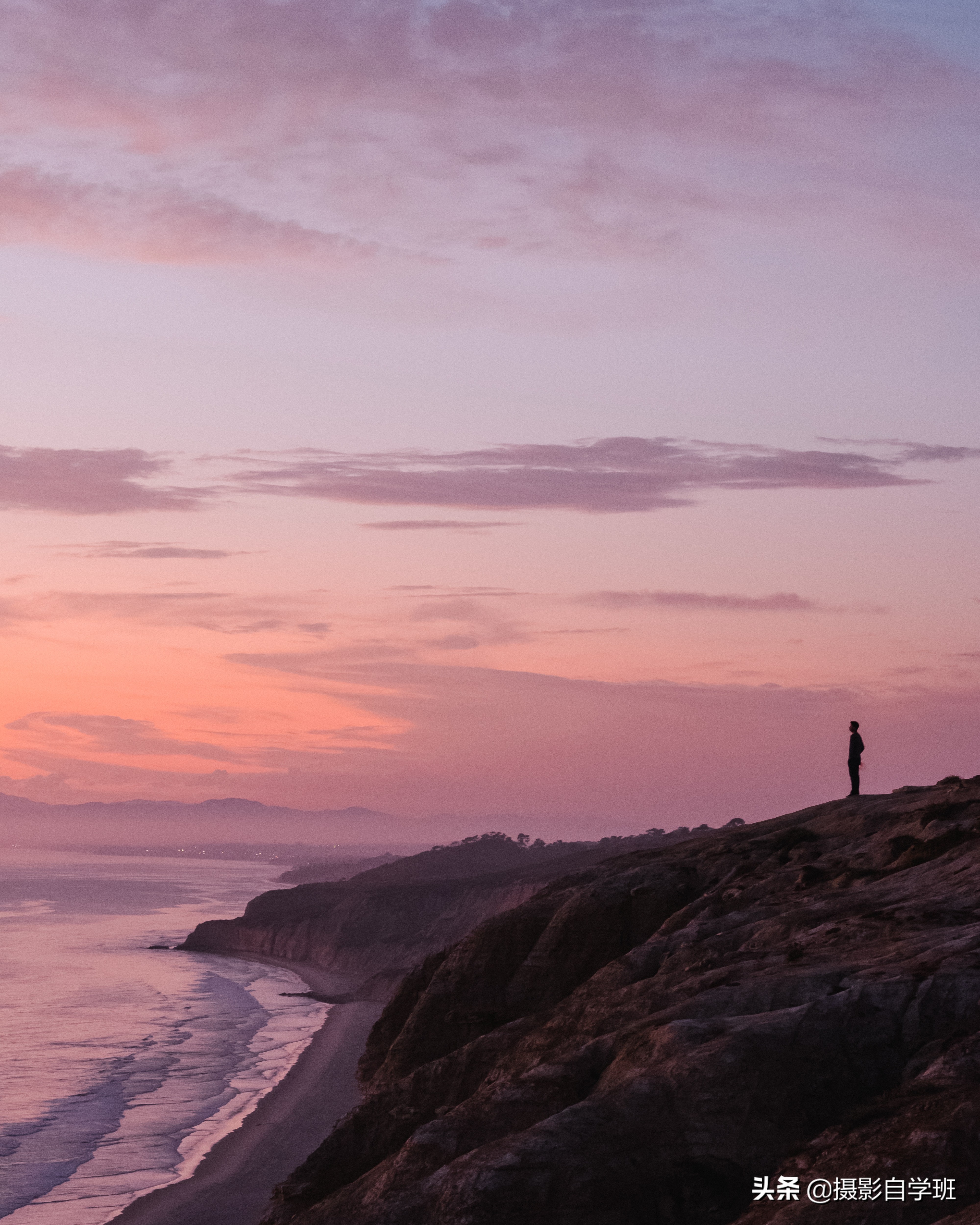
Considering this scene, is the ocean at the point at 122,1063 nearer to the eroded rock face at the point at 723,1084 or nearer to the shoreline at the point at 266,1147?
the shoreline at the point at 266,1147

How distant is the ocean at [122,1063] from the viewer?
4150 centimetres

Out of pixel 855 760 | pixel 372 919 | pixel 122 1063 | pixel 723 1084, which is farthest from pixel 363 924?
pixel 723 1084

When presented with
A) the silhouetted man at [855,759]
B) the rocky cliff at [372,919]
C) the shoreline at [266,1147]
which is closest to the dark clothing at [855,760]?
the silhouetted man at [855,759]

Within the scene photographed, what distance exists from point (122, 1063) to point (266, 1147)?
804 inches

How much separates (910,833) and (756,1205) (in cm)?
1447

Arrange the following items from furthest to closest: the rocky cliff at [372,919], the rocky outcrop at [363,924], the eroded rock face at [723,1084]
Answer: the rocky cliff at [372,919], the rocky outcrop at [363,924], the eroded rock face at [723,1084]

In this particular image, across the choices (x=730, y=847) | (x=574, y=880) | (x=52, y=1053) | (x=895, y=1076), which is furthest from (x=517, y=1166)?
(x=52, y=1053)

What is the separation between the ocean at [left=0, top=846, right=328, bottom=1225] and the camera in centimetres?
4150

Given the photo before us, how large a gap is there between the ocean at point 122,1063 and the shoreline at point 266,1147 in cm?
79

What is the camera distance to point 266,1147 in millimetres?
44906

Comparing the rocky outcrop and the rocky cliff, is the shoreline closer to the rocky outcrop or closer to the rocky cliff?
the rocky cliff

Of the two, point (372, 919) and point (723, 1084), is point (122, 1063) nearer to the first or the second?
point (723, 1084)

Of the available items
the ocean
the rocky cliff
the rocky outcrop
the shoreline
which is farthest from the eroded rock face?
the rocky outcrop

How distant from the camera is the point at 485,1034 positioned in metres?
26.3
